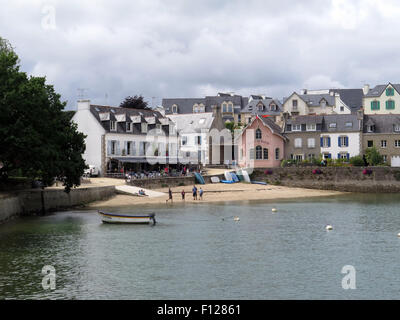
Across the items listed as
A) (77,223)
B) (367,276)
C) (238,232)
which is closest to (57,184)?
(77,223)

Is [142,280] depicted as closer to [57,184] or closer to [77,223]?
[77,223]

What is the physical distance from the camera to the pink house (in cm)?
9325

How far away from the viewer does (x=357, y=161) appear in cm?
8731

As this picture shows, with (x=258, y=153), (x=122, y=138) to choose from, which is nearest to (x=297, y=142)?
(x=258, y=153)

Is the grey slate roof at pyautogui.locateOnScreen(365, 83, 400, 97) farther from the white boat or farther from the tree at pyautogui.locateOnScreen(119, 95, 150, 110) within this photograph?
the white boat

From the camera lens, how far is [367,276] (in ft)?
94.4

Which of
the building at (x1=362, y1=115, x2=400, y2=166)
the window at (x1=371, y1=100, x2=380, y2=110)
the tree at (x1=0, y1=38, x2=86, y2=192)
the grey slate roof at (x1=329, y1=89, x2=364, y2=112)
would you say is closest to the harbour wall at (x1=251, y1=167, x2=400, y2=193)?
the building at (x1=362, y1=115, x2=400, y2=166)

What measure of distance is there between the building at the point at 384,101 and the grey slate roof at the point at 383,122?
20537mm

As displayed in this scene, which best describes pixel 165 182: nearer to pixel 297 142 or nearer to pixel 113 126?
pixel 113 126

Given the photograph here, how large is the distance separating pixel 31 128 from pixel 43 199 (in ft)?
32.1

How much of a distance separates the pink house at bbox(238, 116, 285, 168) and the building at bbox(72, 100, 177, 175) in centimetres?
1293
